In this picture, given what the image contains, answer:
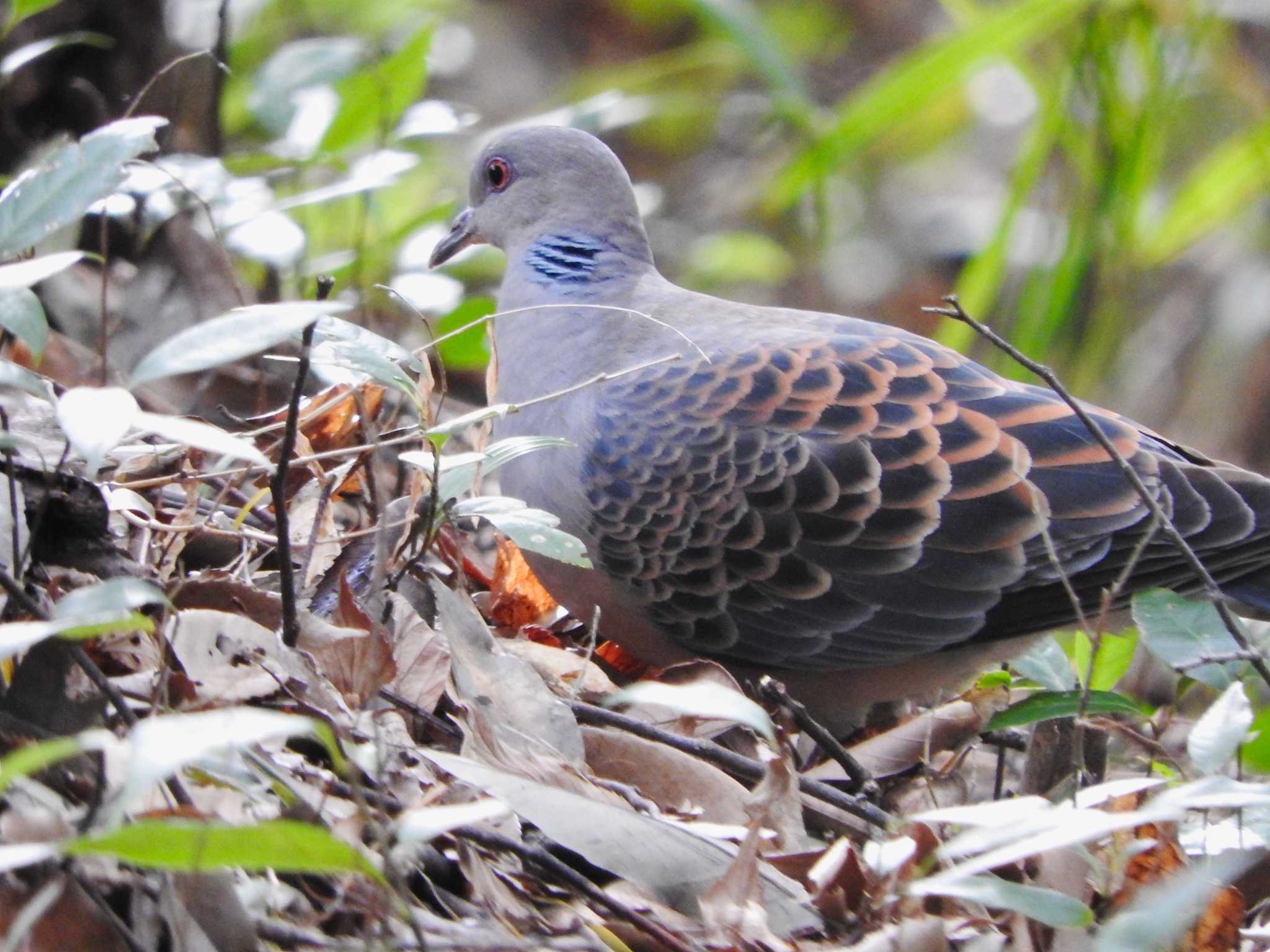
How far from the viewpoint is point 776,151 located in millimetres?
9352

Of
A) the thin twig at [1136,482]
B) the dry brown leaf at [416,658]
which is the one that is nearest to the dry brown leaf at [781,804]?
the dry brown leaf at [416,658]

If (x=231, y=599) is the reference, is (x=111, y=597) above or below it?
above

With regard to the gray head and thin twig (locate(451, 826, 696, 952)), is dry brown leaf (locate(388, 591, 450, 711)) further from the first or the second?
the gray head

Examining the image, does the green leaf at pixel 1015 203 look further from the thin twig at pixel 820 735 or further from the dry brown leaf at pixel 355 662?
the dry brown leaf at pixel 355 662

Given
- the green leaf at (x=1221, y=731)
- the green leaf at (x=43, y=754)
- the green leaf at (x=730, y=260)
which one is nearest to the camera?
the green leaf at (x=43, y=754)

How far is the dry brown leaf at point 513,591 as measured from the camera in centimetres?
307

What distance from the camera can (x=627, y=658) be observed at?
128 inches

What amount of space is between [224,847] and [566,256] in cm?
227

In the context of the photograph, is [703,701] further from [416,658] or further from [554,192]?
[554,192]

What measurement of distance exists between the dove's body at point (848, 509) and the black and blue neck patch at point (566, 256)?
44 centimetres

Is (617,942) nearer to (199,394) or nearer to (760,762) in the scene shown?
(760,762)

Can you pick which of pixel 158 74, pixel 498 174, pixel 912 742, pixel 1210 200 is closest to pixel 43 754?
pixel 158 74

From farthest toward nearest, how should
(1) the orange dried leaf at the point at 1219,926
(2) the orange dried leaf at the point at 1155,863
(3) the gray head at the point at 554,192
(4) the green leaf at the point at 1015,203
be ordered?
1. (4) the green leaf at the point at 1015,203
2. (3) the gray head at the point at 554,192
3. (2) the orange dried leaf at the point at 1155,863
4. (1) the orange dried leaf at the point at 1219,926

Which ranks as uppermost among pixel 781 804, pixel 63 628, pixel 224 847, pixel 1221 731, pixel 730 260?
pixel 63 628
